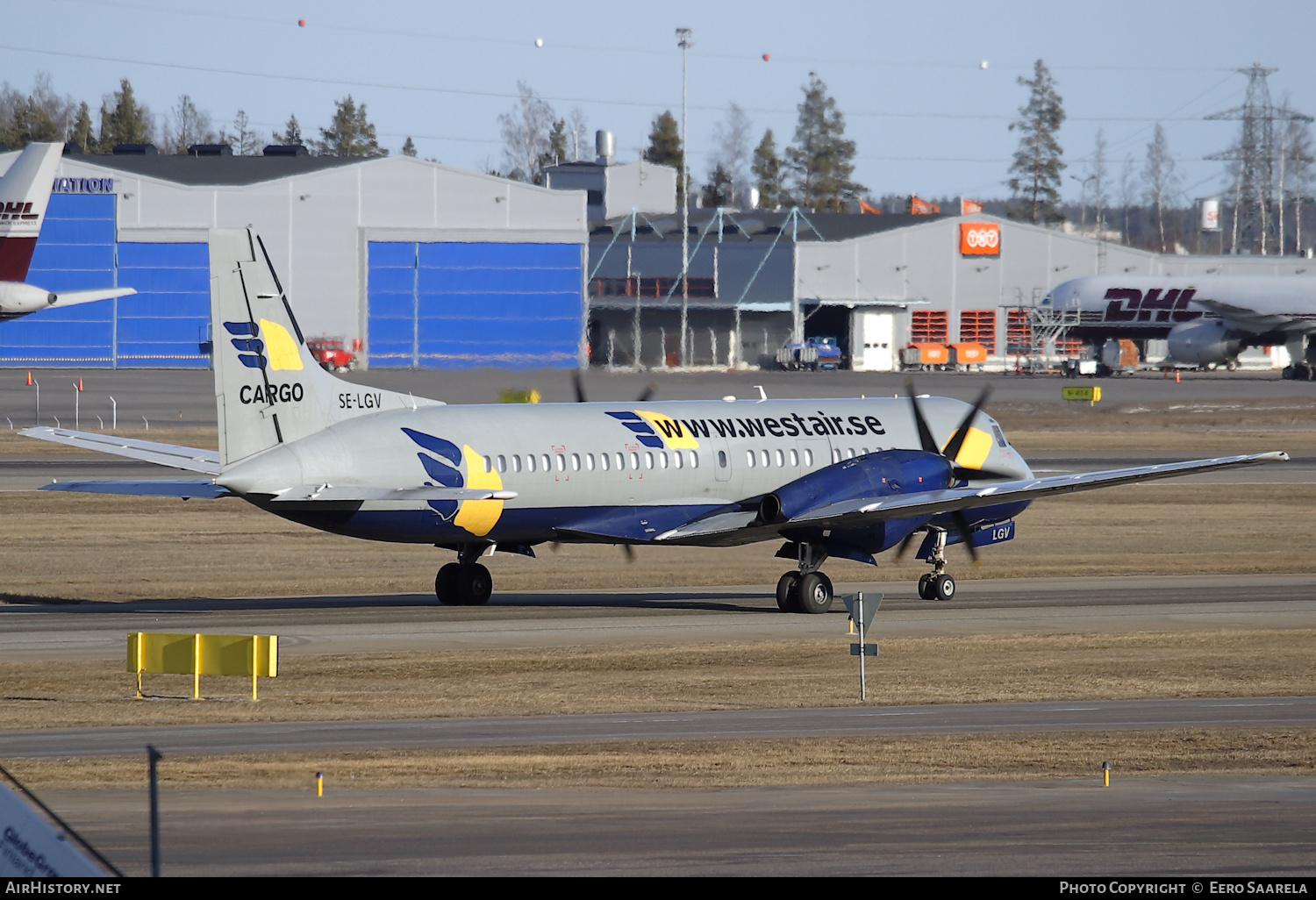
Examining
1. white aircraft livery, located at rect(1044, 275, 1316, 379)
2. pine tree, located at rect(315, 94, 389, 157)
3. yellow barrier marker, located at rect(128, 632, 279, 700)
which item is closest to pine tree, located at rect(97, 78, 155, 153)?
pine tree, located at rect(315, 94, 389, 157)

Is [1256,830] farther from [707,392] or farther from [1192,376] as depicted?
[1192,376]

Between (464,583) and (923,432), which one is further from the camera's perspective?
(923,432)

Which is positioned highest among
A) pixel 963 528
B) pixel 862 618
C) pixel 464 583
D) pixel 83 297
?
pixel 83 297

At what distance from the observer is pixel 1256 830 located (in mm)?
13188

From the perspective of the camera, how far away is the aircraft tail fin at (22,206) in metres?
41.8

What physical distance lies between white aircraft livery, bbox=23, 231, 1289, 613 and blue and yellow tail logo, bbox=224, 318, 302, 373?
0.03 meters

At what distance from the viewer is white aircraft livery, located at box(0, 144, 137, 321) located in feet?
137

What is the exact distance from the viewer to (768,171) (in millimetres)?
187000

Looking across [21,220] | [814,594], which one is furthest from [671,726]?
[21,220]

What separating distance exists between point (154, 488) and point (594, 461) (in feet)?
25.1

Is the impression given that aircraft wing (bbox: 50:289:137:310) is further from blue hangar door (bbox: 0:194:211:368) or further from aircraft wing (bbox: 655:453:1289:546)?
blue hangar door (bbox: 0:194:211:368)

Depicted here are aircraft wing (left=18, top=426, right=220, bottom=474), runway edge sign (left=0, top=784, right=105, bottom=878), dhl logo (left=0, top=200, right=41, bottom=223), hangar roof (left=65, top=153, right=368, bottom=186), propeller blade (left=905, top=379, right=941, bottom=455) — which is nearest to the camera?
runway edge sign (left=0, top=784, right=105, bottom=878)

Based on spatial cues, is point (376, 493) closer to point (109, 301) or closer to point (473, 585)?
point (473, 585)

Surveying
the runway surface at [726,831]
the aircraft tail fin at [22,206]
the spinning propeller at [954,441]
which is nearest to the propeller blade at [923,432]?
the spinning propeller at [954,441]
